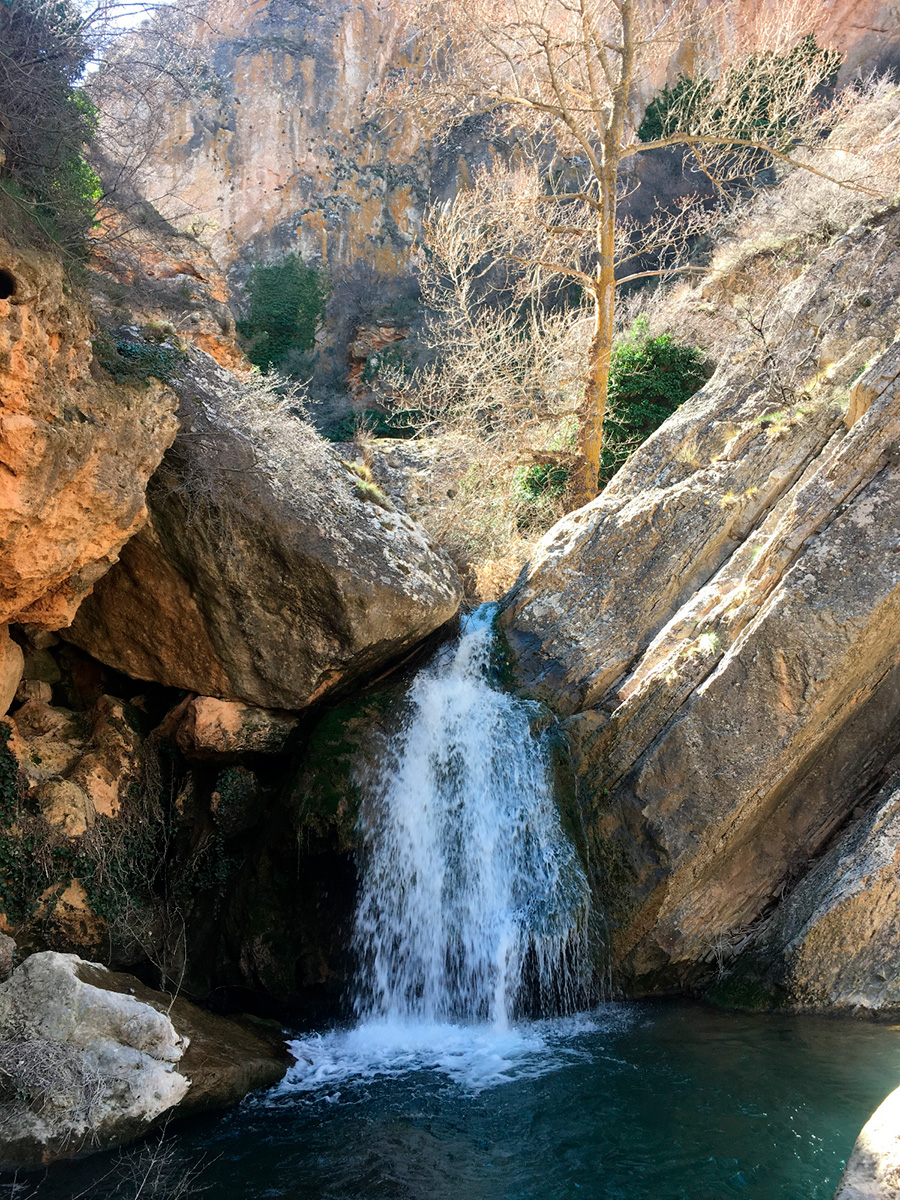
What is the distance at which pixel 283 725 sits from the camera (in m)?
9.09

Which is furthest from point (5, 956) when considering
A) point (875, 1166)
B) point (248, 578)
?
point (875, 1166)

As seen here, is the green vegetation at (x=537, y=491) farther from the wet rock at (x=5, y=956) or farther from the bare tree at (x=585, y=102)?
the wet rock at (x=5, y=956)

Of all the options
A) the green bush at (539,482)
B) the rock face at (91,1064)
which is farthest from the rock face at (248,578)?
the green bush at (539,482)

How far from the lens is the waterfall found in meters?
7.64

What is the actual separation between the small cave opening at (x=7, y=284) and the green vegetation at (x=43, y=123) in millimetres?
322

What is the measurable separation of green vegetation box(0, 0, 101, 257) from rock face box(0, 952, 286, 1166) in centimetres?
549

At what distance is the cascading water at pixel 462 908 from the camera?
719 cm

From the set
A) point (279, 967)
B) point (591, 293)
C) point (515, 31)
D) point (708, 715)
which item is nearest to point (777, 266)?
point (591, 293)

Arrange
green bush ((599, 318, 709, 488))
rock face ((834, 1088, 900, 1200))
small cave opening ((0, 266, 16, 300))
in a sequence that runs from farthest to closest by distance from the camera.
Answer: green bush ((599, 318, 709, 488)) < small cave opening ((0, 266, 16, 300)) < rock face ((834, 1088, 900, 1200))

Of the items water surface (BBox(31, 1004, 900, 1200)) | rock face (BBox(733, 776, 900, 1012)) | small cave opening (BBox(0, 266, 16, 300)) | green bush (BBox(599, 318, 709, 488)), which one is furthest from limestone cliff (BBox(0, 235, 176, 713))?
green bush (BBox(599, 318, 709, 488))

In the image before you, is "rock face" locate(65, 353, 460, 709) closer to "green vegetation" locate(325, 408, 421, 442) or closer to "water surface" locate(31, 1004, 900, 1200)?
"water surface" locate(31, 1004, 900, 1200)

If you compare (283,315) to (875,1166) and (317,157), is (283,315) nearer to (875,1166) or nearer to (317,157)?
(317,157)

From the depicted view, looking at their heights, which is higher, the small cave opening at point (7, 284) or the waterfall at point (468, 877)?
the small cave opening at point (7, 284)

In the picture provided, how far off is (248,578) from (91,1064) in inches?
172
